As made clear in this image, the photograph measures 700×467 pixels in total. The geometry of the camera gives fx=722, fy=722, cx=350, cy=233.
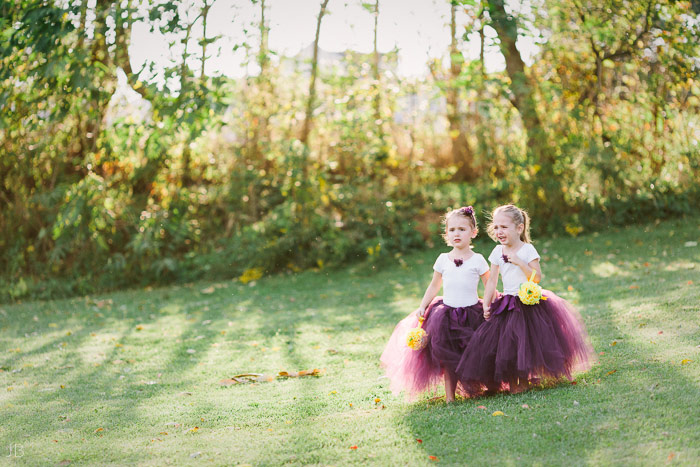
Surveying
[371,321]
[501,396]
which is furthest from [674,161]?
[501,396]

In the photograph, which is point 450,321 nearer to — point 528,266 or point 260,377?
point 528,266

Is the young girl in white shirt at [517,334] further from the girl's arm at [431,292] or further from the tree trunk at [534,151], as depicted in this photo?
the tree trunk at [534,151]

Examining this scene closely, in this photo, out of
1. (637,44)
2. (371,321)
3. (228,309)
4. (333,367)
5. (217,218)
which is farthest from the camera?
(217,218)

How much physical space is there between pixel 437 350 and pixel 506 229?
80cm

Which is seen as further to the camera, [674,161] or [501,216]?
[674,161]

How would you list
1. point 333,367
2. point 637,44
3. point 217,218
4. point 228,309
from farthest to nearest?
point 217,218
point 637,44
point 228,309
point 333,367

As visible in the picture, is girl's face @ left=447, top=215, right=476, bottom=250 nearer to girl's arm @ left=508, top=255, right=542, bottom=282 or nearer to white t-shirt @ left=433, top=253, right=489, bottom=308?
white t-shirt @ left=433, top=253, right=489, bottom=308

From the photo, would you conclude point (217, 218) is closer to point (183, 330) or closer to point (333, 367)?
point (183, 330)

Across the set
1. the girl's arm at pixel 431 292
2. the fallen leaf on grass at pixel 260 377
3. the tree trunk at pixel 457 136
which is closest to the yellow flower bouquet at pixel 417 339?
the girl's arm at pixel 431 292

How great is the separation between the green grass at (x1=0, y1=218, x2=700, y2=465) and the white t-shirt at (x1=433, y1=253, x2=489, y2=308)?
58 cm

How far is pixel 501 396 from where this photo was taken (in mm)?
4117

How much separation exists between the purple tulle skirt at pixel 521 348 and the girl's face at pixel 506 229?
Answer: 32 centimetres

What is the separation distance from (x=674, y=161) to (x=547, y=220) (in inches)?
74.8

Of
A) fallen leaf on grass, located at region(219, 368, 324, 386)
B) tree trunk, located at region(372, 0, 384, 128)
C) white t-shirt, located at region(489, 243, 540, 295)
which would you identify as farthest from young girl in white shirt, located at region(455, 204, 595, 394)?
tree trunk, located at region(372, 0, 384, 128)
